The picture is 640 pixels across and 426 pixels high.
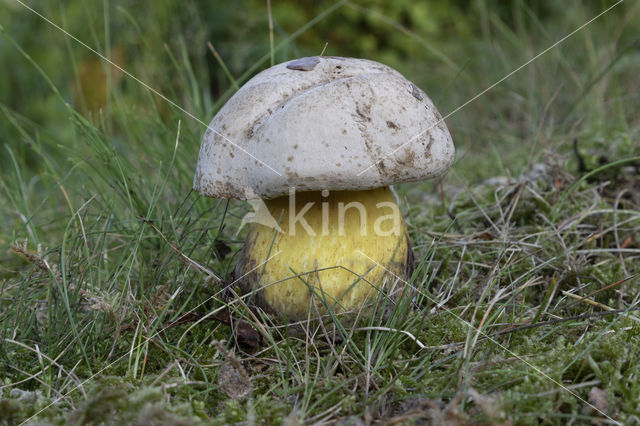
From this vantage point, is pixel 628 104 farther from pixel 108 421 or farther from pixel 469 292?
pixel 108 421

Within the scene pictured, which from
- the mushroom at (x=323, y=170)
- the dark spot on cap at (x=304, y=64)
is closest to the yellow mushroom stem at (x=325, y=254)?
the mushroom at (x=323, y=170)

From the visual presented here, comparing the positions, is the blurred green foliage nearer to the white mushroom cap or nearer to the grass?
the grass

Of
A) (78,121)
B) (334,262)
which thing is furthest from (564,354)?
(78,121)

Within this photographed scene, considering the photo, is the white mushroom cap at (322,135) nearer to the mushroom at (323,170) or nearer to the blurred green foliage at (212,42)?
the mushroom at (323,170)

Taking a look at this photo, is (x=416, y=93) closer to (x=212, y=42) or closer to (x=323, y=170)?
(x=323, y=170)

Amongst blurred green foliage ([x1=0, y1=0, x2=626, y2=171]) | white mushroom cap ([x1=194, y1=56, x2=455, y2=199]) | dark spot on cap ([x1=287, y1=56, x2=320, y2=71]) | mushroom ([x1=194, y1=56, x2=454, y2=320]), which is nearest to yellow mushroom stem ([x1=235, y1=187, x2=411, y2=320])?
mushroom ([x1=194, y1=56, x2=454, y2=320])

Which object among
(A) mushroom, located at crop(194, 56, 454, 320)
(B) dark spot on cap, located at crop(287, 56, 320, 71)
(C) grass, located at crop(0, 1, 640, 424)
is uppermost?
(B) dark spot on cap, located at crop(287, 56, 320, 71)

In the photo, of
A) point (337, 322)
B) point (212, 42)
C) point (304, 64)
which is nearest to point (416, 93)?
point (304, 64)
